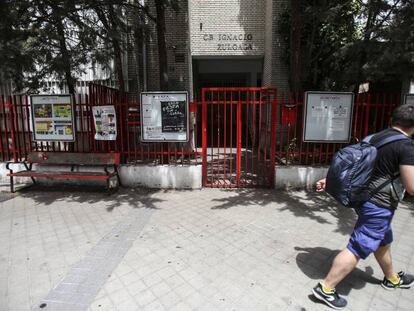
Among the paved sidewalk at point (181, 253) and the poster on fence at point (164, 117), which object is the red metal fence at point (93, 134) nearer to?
the poster on fence at point (164, 117)

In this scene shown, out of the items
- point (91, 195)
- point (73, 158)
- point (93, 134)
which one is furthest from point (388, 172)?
point (73, 158)

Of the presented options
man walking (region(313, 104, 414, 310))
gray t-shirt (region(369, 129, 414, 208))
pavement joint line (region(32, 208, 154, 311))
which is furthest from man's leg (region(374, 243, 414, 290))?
pavement joint line (region(32, 208, 154, 311))

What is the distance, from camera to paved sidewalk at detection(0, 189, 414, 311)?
2.73 metres

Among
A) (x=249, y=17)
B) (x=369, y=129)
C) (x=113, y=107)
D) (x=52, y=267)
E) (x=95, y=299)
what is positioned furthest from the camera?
(x=249, y=17)

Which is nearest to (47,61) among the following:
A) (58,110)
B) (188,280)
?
(58,110)

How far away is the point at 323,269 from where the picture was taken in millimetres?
Result: 3199

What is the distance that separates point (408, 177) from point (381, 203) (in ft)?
1.10

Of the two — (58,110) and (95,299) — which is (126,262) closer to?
(95,299)

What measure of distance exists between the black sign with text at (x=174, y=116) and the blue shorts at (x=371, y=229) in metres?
4.06

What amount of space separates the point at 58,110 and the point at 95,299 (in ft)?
16.0

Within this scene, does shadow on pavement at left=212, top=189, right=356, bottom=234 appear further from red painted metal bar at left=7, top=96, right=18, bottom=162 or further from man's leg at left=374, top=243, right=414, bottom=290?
red painted metal bar at left=7, top=96, right=18, bottom=162

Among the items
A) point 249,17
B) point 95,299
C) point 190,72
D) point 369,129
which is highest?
point 249,17

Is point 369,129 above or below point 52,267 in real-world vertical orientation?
above

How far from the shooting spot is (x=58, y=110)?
6.31 meters
